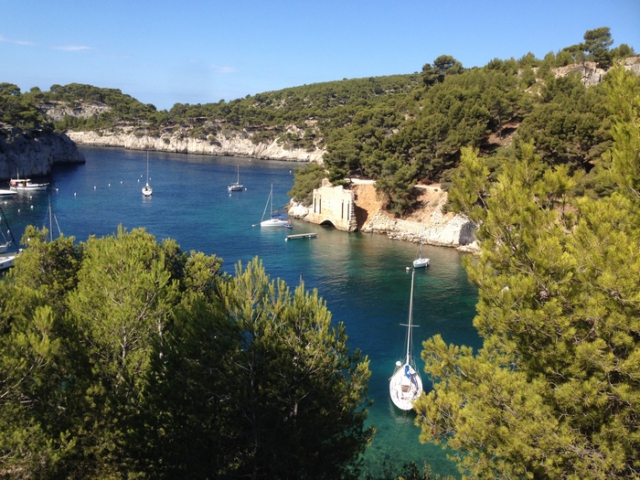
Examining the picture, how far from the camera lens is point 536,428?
5785mm

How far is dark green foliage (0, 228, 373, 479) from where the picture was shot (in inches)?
299

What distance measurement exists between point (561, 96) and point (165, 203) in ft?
121

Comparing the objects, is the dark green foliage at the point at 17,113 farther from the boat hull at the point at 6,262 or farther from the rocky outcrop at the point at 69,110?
the rocky outcrop at the point at 69,110

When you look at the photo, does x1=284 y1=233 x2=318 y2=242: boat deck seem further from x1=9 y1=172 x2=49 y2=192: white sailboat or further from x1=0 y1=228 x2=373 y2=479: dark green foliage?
x1=9 y1=172 x2=49 y2=192: white sailboat

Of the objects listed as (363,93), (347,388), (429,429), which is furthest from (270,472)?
(363,93)

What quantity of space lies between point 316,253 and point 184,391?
2485 cm

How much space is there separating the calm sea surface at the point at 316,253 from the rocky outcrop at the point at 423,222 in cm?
121

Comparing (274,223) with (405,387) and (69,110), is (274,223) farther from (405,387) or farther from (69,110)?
(69,110)

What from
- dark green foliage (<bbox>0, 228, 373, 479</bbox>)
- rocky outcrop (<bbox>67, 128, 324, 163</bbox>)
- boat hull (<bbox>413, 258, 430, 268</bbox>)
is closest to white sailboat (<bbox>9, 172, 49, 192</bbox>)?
boat hull (<bbox>413, 258, 430, 268</bbox>)

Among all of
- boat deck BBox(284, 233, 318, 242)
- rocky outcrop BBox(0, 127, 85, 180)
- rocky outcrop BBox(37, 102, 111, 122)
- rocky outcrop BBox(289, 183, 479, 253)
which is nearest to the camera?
rocky outcrop BBox(289, 183, 479, 253)

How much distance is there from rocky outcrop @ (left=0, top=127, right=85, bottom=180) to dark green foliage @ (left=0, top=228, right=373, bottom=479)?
5427 centimetres

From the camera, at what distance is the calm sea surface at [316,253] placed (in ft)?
57.1

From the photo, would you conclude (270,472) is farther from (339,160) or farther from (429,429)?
(339,160)

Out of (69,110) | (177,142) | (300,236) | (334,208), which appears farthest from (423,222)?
(69,110)
